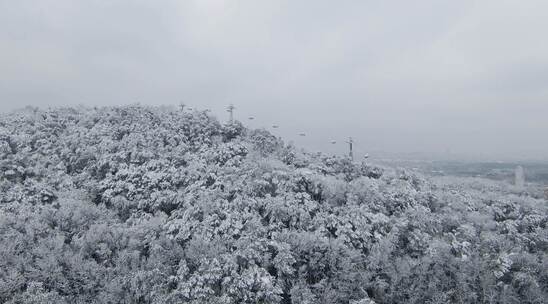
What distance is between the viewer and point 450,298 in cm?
1366

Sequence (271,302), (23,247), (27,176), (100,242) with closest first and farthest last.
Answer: (271,302), (23,247), (100,242), (27,176)

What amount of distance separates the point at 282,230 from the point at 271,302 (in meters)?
3.12

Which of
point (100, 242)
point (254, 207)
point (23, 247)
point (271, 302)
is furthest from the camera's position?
point (254, 207)

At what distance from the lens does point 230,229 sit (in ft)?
47.4

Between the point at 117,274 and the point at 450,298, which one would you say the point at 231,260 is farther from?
the point at 450,298

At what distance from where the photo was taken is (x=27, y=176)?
1814cm

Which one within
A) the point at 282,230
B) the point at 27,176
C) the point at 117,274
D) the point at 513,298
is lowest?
the point at 513,298

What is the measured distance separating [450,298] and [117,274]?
11.0 m

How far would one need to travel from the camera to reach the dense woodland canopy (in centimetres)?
1262

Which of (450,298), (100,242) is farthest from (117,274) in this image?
(450,298)

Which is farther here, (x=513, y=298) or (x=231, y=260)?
(x=513, y=298)

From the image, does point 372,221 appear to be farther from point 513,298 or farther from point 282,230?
point 513,298

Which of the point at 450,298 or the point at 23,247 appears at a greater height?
the point at 23,247

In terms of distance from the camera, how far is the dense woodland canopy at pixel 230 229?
12.6m
